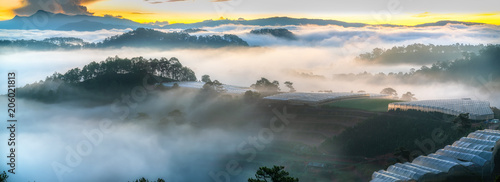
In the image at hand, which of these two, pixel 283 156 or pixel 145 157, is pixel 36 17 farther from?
pixel 283 156

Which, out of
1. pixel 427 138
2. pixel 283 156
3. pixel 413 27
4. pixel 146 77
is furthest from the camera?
pixel 413 27

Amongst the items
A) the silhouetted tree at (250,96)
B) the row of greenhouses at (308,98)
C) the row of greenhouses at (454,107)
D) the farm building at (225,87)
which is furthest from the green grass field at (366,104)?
the farm building at (225,87)

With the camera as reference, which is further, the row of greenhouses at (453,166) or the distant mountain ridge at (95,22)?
the distant mountain ridge at (95,22)

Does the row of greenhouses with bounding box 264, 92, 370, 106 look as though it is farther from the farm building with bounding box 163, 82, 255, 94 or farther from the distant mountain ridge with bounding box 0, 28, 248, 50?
the distant mountain ridge with bounding box 0, 28, 248, 50

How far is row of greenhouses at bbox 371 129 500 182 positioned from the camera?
1471 inches

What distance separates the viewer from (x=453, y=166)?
125 ft

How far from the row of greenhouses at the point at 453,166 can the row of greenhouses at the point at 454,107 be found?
13.3m

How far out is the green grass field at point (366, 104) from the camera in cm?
6850

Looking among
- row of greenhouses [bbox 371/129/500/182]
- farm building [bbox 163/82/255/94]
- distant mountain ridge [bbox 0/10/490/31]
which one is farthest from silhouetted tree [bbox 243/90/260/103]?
distant mountain ridge [bbox 0/10/490/31]

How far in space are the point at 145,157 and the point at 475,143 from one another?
119 feet

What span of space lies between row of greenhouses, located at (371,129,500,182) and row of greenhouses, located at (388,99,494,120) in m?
13.3

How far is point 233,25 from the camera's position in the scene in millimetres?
174500

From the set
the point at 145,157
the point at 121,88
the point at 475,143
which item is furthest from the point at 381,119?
the point at 121,88

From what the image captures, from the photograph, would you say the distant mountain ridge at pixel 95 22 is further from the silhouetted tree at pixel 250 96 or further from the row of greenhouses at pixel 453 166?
the row of greenhouses at pixel 453 166
